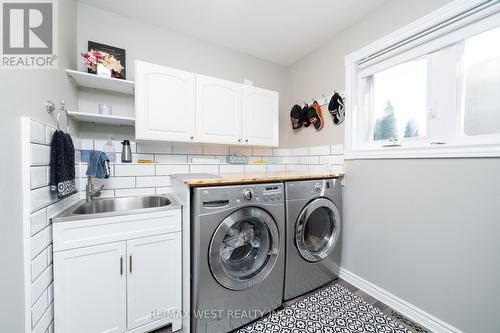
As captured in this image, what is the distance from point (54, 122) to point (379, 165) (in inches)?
92.9

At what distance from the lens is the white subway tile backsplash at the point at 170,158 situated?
1.84 meters

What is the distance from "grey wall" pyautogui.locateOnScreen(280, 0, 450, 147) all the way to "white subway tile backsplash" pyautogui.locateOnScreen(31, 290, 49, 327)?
238 cm

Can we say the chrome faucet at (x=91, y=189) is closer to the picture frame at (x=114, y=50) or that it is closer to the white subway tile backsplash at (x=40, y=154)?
the white subway tile backsplash at (x=40, y=154)

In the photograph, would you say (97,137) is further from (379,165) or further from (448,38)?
(448,38)

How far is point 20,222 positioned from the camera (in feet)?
2.68

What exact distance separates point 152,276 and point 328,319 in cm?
128

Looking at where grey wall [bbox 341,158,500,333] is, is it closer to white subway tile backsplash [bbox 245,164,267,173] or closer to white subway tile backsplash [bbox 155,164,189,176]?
white subway tile backsplash [bbox 245,164,267,173]

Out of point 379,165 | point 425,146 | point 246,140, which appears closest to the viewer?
point 425,146

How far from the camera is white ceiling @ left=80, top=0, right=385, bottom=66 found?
5.12ft

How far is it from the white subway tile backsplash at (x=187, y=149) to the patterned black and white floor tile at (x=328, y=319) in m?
1.58

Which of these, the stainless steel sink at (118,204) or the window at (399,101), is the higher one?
the window at (399,101)

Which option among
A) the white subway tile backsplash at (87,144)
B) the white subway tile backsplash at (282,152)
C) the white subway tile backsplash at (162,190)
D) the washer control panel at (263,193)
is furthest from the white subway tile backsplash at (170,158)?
the white subway tile backsplash at (282,152)

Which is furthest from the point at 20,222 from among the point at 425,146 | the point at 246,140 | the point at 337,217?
the point at 425,146

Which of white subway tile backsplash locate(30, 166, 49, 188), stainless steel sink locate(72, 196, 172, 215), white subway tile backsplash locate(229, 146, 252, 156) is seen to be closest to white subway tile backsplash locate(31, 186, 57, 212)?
white subway tile backsplash locate(30, 166, 49, 188)
